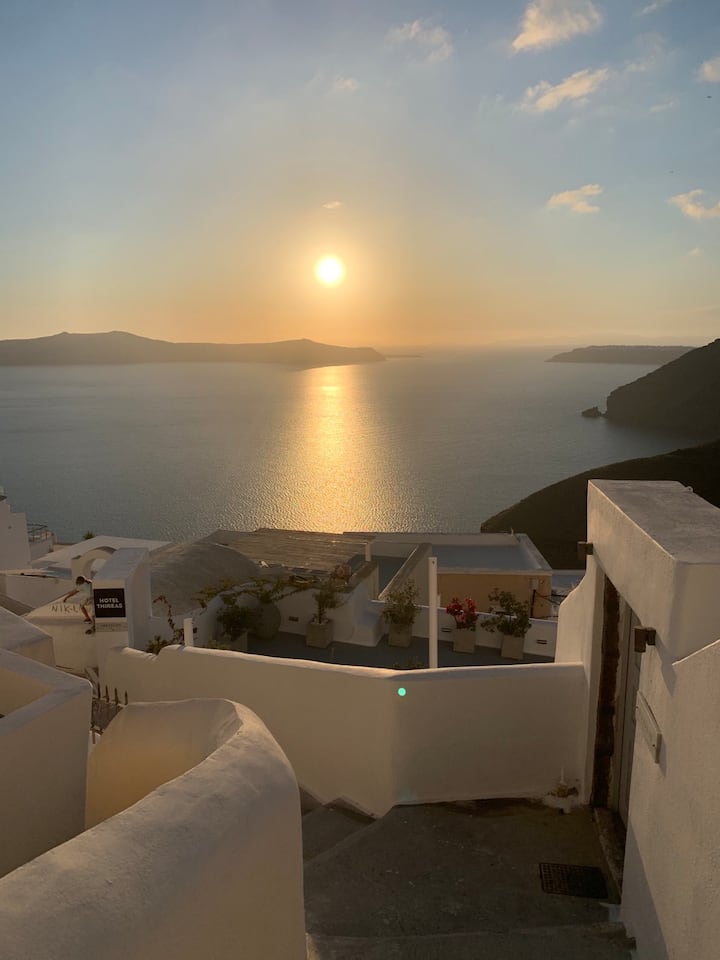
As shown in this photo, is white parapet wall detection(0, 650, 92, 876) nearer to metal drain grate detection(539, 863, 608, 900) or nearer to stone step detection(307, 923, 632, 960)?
stone step detection(307, 923, 632, 960)

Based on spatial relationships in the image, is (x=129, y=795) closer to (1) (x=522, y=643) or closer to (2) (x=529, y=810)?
(2) (x=529, y=810)

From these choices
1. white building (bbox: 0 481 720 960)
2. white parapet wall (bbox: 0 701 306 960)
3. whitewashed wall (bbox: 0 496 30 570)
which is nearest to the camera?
white parapet wall (bbox: 0 701 306 960)

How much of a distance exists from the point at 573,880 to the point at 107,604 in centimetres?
657

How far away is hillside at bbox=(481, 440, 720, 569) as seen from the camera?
6457 centimetres

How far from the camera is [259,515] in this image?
99188 mm

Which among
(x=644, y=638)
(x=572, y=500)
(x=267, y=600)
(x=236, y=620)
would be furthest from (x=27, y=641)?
(x=572, y=500)

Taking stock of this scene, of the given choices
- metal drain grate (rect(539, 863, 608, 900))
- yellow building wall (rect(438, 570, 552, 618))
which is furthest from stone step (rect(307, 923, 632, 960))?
yellow building wall (rect(438, 570, 552, 618))

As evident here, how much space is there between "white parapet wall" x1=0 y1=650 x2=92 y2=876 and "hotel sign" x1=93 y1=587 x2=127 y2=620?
4.49 meters

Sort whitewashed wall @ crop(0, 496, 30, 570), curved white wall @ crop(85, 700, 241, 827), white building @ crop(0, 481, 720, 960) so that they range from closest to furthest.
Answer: white building @ crop(0, 481, 720, 960) < curved white wall @ crop(85, 700, 241, 827) < whitewashed wall @ crop(0, 496, 30, 570)

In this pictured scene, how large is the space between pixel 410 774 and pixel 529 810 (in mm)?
1150

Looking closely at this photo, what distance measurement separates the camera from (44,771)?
177 inches

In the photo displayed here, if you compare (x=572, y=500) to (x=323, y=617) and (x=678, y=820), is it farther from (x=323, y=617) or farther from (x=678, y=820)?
(x=678, y=820)

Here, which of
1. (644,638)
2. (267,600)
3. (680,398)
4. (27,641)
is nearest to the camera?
(644,638)

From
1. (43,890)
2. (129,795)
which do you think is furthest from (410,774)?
(43,890)
